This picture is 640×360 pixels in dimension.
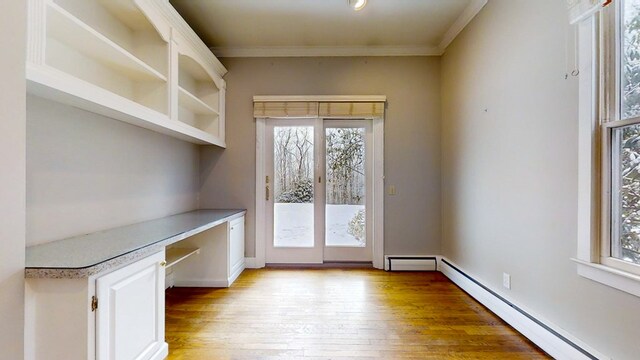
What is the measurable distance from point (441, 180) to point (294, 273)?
84.5 inches

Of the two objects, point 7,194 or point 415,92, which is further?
point 415,92

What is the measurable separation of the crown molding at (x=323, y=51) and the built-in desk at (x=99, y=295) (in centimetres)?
237

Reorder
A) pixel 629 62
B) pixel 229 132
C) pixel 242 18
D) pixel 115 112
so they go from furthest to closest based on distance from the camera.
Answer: pixel 229 132 → pixel 242 18 → pixel 115 112 → pixel 629 62

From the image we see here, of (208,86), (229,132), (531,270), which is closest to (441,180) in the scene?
(531,270)

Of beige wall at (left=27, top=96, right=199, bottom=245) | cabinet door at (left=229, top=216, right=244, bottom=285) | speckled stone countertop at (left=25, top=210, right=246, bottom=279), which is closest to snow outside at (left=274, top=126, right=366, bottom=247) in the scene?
cabinet door at (left=229, top=216, right=244, bottom=285)

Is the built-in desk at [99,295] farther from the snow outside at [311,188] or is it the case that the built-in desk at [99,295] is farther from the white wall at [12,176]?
the snow outside at [311,188]

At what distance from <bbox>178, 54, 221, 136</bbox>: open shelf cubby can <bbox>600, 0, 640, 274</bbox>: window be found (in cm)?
304

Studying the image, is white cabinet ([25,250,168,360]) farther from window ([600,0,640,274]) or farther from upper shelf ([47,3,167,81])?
window ([600,0,640,274])

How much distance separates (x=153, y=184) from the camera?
2.44m

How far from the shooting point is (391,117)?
11.1 ft

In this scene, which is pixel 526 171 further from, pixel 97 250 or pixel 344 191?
pixel 97 250

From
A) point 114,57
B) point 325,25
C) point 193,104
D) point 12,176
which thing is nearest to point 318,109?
point 325,25

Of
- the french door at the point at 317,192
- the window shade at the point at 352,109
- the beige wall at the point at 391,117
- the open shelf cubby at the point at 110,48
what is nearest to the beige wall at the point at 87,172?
the open shelf cubby at the point at 110,48

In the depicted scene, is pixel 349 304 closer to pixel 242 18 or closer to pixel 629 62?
pixel 629 62
